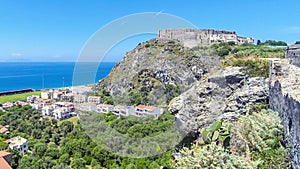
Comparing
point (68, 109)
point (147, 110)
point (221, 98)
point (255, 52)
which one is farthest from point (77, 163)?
point (68, 109)

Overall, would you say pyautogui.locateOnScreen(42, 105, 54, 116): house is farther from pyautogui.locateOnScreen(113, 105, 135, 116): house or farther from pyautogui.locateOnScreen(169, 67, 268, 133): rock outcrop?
pyautogui.locateOnScreen(169, 67, 268, 133): rock outcrop

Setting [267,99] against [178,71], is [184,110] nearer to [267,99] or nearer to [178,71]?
[267,99]

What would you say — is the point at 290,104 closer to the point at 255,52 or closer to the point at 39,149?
the point at 255,52

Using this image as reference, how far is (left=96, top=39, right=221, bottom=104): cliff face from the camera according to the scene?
7.50 metres

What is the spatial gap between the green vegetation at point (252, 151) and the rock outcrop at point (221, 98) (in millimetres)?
1054

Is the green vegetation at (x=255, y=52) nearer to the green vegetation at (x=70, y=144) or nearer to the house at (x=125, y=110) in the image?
the green vegetation at (x=70, y=144)

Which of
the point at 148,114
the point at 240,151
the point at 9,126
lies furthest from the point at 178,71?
the point at 9,126

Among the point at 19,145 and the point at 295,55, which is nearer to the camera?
the point at 295,55

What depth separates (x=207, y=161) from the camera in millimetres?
2664

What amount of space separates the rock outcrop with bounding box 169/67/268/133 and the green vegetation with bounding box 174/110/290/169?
3.46 feet

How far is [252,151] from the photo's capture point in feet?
9.23

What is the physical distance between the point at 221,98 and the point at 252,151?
2082 millimetres

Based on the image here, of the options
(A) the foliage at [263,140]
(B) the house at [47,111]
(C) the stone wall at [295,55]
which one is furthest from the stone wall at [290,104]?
(B) the house at [47,111]

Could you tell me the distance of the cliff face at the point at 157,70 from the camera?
24.6ft
